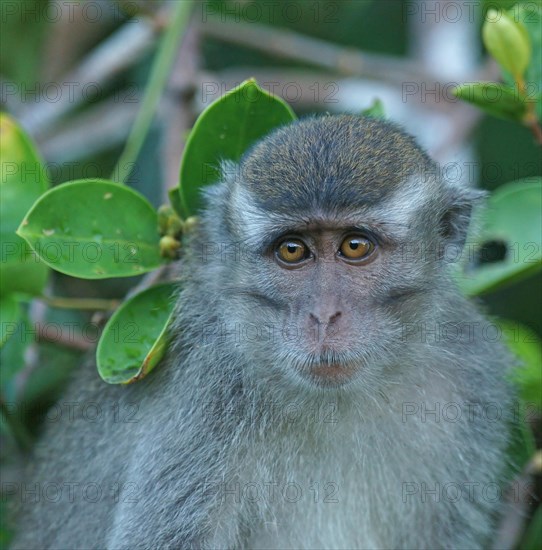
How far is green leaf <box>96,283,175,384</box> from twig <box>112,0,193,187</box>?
0.77 meters

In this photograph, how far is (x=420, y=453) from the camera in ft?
14.1

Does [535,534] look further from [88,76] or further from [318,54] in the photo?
[88,76]

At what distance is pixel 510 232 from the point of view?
14.7ft

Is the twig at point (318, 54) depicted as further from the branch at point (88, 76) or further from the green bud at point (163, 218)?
the green bud at point (163, 218)

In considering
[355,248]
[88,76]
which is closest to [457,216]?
[355,248]

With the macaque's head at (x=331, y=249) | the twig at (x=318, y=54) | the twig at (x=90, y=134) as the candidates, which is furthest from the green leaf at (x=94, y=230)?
the twig at (x=90, y=134)

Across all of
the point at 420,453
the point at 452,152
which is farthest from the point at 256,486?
the point at 452,152

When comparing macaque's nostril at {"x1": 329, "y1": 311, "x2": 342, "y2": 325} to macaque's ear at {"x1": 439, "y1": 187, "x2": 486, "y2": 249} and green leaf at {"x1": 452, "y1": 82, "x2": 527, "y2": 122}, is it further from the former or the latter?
green leaf at {"x1": 452, "y1": 82, "x2": 527, "y2": 122}

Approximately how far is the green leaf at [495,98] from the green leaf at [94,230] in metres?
1.48

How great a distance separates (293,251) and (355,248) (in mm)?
256

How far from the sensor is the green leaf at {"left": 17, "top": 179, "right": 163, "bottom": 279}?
377 cm

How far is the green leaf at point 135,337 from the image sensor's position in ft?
12.6

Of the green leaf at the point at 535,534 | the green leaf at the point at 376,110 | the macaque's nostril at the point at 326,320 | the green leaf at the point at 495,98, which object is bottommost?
the green leaf at the point at 535,534

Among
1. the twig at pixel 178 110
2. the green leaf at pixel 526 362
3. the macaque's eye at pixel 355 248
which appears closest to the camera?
the macaque's eye at pixel 355 248
